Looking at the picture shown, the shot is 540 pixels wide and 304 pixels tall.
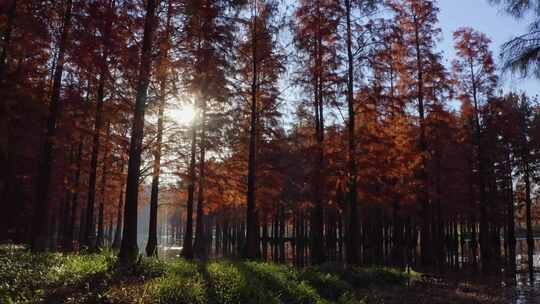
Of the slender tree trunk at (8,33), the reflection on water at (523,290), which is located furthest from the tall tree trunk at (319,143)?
the slender tree trunk at (8,33)

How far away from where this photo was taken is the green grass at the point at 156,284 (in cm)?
770

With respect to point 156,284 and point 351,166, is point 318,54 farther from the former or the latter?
point 156,284

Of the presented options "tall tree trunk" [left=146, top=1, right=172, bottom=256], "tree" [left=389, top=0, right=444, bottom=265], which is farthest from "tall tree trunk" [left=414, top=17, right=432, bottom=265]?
"tall tree trunk" [left=146, top=1, right=172, bottom=256]

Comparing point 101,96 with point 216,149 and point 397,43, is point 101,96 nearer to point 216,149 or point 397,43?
point 216,149

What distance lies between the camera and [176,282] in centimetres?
842

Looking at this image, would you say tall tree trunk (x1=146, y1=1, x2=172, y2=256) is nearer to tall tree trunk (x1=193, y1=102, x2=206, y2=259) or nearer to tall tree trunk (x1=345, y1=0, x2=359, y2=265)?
tall tree trunk (x1=193, y1=102, x2=206, y2=259)

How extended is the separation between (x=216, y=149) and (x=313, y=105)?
5161 millimetres

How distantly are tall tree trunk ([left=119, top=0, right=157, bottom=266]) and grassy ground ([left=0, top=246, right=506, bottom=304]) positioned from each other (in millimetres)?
699

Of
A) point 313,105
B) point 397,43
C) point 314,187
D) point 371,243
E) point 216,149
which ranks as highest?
point 397,43

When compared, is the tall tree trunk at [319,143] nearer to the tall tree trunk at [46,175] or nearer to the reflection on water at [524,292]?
the reflection on water at [524,292]

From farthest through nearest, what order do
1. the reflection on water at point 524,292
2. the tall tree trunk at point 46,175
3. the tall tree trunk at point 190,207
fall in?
1. the tall tree trunk at point 190,207
2. the tall tree trunk at point 46,175
3. the reflection on water at point 524,292

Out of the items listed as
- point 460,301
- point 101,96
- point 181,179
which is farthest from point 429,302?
point 101,96

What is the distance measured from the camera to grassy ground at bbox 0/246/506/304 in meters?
7.75

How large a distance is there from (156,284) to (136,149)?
4.94m
